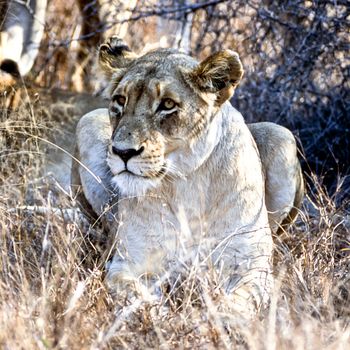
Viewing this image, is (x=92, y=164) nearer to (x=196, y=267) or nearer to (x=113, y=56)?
(x=113, y=56)

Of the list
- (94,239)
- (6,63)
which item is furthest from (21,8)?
(94,239)

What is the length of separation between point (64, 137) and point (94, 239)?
1601 millimetres

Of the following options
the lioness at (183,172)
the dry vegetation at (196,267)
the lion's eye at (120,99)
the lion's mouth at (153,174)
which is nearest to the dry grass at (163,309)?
the dry vegetation at (196,267)

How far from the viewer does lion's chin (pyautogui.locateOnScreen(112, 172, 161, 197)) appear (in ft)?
10.6

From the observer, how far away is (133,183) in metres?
3.25

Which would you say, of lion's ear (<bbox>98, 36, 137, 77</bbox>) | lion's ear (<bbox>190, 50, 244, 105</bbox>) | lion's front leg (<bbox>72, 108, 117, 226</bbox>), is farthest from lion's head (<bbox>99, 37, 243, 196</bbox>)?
lion's front leg (<bbox>72, 108, 117, 226</bbox>)

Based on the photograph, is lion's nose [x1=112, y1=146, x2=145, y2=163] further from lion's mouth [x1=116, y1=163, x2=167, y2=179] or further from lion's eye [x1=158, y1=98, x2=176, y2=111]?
lion's eye [x1=158, y1=98, x2=176, y2=111]

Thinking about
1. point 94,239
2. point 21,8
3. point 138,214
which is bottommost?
point 94,239

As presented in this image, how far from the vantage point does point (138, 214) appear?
3.56m

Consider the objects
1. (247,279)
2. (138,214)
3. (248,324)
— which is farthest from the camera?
(138,214)

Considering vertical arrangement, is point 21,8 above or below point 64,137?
above

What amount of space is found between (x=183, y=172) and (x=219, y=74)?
1.36 ft

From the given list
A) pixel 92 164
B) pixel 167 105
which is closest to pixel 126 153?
pixel 167 105

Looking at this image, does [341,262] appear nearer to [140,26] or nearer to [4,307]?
[4,307]
